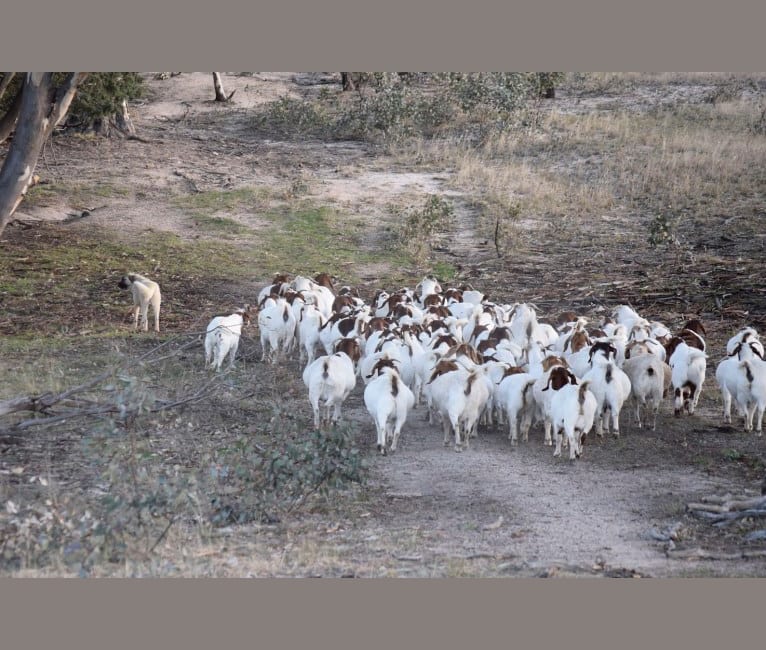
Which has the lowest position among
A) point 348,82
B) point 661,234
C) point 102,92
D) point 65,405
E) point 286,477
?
point 286,477

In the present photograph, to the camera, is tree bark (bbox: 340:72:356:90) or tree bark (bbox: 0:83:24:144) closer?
tree bark (bbox: 0:83:24:144)

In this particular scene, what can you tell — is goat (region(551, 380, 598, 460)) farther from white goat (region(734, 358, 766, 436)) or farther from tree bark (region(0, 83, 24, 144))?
tree bark (region(0, 83, 24, 144))

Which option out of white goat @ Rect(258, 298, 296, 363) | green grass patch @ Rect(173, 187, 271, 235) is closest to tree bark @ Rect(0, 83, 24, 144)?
green grass patch @ Rect(173, 187, 271, 235)

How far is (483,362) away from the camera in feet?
50.2

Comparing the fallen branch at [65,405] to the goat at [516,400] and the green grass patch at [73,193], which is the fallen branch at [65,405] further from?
the green grass patch at [73,193]

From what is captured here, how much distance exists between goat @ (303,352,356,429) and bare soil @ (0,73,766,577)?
62 centimetres

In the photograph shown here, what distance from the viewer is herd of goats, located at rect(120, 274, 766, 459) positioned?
13.3 m

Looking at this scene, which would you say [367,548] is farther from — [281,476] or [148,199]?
[148,199]

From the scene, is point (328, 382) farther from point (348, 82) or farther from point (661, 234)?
point (348, 82)

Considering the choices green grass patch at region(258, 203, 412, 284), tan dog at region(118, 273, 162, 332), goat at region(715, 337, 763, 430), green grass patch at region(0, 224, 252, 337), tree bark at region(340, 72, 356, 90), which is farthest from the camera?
tree bark at region(340, 72, 356, 90)

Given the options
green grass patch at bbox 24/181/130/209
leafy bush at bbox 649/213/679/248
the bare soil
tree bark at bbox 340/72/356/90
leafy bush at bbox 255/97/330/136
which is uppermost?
tree bark at bbox 340/72/356/90

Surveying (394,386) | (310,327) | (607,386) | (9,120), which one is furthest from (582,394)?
(9,120)

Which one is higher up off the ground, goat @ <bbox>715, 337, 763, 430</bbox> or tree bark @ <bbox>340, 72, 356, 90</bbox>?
tree bark @ <bbox>340, 72, 356, 90</bbox>

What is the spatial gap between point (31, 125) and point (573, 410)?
11494 millimetres
